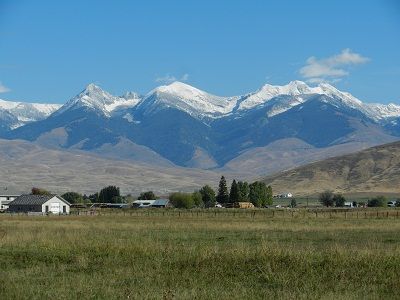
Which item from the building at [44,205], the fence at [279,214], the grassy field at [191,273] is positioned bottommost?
the grassy field at [191,273]

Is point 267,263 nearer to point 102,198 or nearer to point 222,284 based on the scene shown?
point 222,284

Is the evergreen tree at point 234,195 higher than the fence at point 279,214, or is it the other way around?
the evergreen tree at point 234,195

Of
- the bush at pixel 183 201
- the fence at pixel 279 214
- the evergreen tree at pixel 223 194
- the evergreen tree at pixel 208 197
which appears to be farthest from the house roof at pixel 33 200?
the evergreen tree at pixel 223 194

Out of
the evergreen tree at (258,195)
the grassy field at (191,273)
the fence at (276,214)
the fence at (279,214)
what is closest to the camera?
the grassy field at (191,273)

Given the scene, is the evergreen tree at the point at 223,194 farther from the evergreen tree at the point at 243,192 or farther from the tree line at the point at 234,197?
the evergreen tree at the point at 243,192

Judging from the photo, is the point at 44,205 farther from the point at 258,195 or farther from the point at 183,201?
the point at 258,195

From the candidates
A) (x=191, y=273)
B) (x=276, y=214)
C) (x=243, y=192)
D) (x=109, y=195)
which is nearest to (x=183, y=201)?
(x=243, y=192)

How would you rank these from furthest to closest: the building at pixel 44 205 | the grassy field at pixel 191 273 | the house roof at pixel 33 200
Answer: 1. the house roof at pixel 33 200
2. the building at pixel 44 205
3. the grassy field at pixel 191 273

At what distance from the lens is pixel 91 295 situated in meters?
16.2

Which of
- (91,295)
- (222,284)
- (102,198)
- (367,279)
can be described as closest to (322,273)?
(367,279)

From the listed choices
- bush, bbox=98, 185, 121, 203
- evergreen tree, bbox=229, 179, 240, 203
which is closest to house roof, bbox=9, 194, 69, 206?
evergreen tree, bbox=229, 179, 240, 203

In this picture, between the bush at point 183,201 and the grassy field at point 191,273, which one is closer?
the grassy field at point 191,273

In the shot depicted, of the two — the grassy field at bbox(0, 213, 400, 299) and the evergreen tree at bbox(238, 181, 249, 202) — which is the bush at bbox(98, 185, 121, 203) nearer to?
the evergreen tree at bbox(238, 181, 249, 202)

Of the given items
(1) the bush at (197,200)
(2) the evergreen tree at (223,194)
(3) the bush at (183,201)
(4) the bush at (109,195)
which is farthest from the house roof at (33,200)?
(4) the bush at (109,195)
